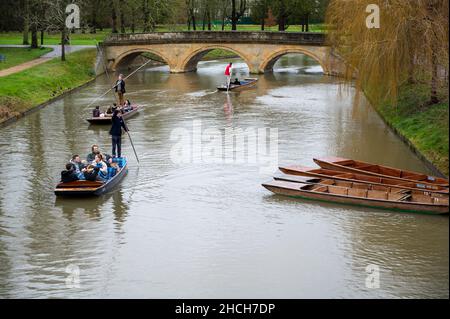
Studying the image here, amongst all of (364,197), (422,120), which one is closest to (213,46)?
(422,120)

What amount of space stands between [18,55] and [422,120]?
3395cm

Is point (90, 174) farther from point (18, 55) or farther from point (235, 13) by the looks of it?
point (235, 13)

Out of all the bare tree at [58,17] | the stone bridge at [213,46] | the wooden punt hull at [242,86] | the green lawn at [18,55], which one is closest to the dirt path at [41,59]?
the green lawn at [18,55]

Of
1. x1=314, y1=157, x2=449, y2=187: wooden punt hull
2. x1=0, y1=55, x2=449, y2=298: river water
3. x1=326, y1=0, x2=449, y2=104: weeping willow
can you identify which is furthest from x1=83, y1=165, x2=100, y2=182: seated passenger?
x1=326, y1=0, x2=449, y2=104: weeping willow

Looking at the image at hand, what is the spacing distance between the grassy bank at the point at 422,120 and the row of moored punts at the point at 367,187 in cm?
211

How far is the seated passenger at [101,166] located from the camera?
2094 cm

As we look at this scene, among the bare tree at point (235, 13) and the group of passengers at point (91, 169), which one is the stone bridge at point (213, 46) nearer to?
the bare tree at point (235, 13)

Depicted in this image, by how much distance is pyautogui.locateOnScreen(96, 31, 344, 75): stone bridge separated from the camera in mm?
52656

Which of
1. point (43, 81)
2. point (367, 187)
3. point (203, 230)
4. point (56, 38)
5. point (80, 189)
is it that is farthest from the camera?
point (56, 38)

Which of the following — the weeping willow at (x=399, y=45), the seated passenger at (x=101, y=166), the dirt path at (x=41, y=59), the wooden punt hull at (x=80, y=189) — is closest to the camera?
the wooden punt hull at (x=80, y=189)

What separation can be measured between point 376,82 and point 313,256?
A: 13.2 meters

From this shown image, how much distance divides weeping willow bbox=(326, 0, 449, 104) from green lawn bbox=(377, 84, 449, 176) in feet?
2.93

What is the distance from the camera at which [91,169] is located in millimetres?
20359
